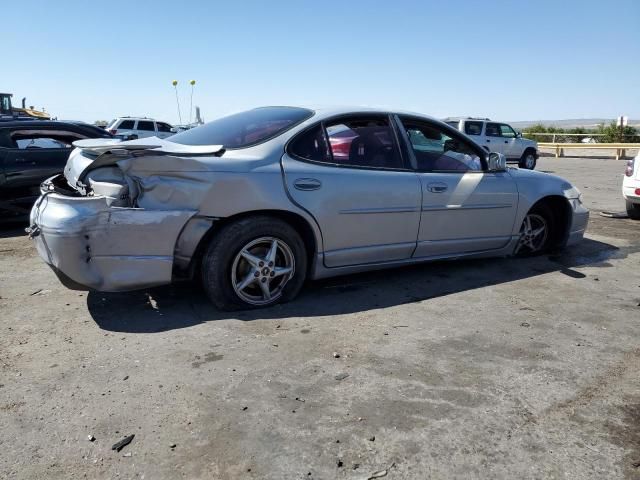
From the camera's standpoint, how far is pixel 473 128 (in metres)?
19.4

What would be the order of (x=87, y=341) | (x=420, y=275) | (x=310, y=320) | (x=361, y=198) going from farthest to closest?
(x=420, y=275), (x=361, y=198), (x=310, y=320), (x=87, y=341)

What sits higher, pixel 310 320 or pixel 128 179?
pixel 128 179

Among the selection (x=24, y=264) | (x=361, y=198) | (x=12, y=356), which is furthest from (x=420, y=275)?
(x=24, y=264)

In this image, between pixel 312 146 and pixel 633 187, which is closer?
pixel 312 146

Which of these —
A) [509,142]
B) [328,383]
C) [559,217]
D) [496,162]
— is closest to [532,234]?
[559,217]

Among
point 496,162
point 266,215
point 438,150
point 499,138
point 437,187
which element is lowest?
point 266,215

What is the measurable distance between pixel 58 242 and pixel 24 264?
7.34 ft

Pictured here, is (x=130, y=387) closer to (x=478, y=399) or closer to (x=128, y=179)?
(x=128, y=179)

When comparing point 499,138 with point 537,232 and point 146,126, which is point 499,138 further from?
point 537,232

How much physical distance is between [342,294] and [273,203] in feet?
3.43

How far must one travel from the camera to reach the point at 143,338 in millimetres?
3395

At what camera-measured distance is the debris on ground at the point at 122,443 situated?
2.29 metres

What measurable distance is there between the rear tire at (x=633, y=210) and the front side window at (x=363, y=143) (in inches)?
218

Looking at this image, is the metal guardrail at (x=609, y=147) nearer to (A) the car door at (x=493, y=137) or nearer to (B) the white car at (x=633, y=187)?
(A) the car door at (x=493, y=137)
